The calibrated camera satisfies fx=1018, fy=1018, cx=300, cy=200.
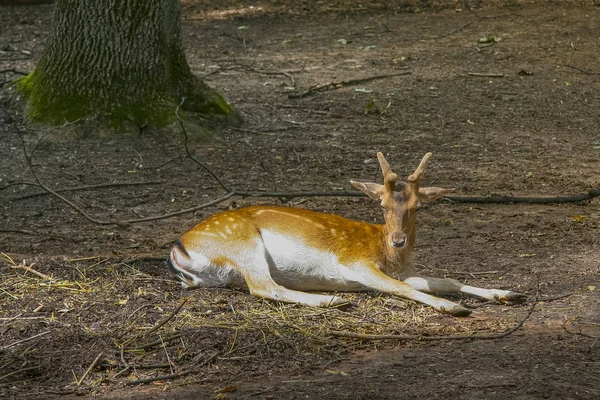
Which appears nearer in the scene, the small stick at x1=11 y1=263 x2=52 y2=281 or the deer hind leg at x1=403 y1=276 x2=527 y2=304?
the deer hind leg at x1=403 y1=276 x2=527 y2=304

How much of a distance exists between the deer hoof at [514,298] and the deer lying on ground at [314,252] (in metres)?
0.15

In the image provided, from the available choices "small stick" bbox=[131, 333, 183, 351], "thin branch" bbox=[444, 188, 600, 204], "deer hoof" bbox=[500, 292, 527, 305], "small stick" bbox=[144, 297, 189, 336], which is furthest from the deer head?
"thin branch" bbox=[444, 188, 600, 204]

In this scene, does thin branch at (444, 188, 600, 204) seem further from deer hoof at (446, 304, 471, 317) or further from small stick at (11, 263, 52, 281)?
small stick at (11, 263, 52, 281)

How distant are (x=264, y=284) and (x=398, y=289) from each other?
2.63 ft

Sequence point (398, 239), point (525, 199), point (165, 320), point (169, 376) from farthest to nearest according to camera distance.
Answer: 1. point (525, 199)
2. point (398, 239)
3. point (165, 320)
4. point (169, 376)

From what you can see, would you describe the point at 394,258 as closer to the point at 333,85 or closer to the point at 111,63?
the point at 111,63

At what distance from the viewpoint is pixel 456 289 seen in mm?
6172

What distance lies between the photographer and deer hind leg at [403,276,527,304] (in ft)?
19.6

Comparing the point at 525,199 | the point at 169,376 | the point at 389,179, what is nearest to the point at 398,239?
the point at 389,179

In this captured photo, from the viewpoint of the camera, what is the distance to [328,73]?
12797 millimetres

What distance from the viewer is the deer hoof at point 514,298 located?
595 cm

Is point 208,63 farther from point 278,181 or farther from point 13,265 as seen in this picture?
point 13,265

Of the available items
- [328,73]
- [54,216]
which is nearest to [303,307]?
[54,216]

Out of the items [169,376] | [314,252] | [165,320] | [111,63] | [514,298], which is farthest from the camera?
[111,63]
